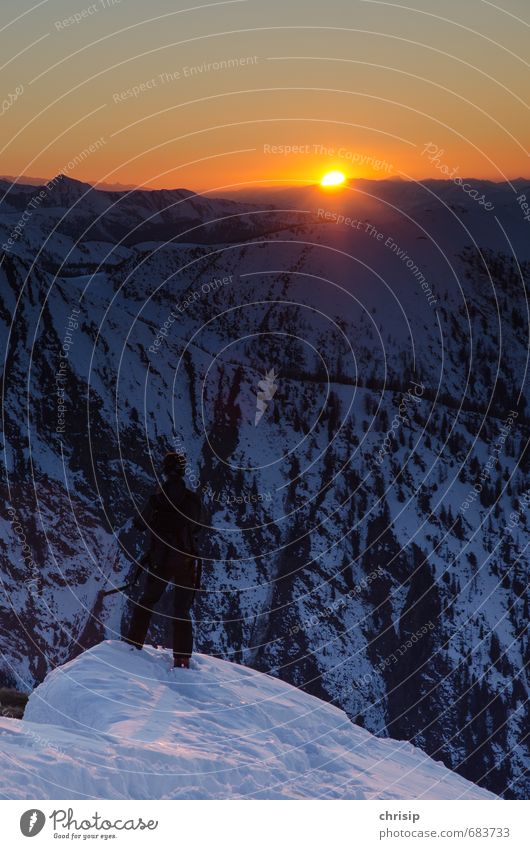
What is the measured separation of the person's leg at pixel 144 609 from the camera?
26906mm

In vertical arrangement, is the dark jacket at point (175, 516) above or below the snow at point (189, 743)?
above

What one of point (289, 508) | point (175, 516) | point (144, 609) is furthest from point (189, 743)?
point (289, 508)

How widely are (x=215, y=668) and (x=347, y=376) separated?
171 meters

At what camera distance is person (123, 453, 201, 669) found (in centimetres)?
2648

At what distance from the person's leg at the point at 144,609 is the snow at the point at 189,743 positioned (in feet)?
0.94

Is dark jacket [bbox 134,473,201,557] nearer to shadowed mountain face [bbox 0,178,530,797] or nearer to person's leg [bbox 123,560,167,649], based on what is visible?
person's leg [bbox 123,560,167,649]

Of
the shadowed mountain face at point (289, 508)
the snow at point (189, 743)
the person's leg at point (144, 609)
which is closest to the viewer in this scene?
the snow at point (189, 743)

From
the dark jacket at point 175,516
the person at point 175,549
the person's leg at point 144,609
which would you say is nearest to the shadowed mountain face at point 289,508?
the person's leg at point 144,609

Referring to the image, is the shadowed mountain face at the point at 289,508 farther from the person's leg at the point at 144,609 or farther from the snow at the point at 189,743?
the snow at the point at 189,743

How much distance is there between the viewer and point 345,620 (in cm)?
16375

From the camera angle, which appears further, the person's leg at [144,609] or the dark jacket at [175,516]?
the person's leg at [144,609]

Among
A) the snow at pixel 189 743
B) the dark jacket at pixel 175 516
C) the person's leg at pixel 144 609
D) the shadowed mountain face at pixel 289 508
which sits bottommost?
the snow at pixel 189 743

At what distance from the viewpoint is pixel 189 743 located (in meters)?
22.1

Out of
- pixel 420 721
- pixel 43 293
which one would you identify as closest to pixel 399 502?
pixel 420 721
